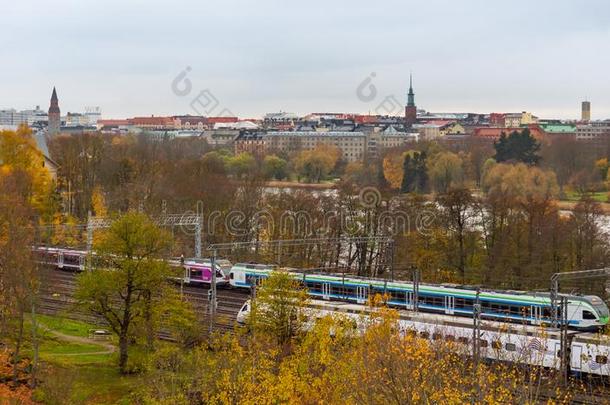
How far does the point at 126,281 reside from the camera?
86.5 ft

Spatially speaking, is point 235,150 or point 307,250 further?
point 235,150

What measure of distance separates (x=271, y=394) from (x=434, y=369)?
3.10 metres

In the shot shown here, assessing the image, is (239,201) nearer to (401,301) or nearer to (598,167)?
(401,301)

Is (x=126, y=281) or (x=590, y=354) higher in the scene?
(x=126, y=281)

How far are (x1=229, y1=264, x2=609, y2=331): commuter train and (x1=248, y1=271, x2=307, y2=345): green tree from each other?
7.42 feet

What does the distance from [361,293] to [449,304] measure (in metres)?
4.09

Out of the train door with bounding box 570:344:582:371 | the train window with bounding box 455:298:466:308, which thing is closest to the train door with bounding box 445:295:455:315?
the train window with bounding box 455:298:466:308

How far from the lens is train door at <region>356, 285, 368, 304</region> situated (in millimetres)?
35094

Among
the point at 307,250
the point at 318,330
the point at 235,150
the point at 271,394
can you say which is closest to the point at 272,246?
the point at 307,250

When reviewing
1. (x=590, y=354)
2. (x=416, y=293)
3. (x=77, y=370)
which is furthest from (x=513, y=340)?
(x=77, y=370)

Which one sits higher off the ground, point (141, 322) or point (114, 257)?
point (114, 257)

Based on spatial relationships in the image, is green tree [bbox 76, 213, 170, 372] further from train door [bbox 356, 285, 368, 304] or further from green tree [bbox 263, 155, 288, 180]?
green tree [bbox 263, 155, 288, 180]

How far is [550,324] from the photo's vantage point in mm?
28750

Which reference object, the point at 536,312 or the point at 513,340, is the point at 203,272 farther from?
the point at 513,340
